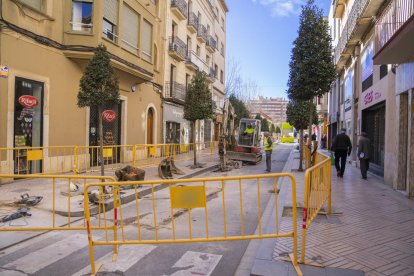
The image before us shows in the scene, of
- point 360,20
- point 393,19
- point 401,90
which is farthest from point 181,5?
point 401,90

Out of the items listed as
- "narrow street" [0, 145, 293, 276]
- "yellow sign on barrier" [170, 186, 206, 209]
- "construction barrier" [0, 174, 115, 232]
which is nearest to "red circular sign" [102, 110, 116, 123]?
"construction barrier" [0, 174, 115, 232]

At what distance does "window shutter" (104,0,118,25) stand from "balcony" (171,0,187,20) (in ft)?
29.8

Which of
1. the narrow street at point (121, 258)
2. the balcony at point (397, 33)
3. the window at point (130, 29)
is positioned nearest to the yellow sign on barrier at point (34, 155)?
the narrow street at point (121, 258)

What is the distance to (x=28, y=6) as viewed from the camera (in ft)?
36.5

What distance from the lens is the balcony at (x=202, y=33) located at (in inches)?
1203

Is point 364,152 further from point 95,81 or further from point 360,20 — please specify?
point 95,81

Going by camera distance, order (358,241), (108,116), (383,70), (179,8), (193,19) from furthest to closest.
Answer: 1. (193,19)
2. (179,8)
3. (108,116)
4. (383,70)
5. (358,241)

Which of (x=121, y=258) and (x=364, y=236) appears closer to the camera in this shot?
(x=121, y=258)

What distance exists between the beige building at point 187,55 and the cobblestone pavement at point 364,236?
15.1 meters

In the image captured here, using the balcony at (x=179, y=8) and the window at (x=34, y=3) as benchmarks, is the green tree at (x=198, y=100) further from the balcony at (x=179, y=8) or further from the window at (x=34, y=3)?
the balcony at (x=179, y=8)

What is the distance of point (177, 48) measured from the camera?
2458 cm

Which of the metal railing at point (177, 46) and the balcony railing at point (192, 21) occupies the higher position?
the balcony railing at point (192, 21)

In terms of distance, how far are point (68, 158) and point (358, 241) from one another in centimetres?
1051

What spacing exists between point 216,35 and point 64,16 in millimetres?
Answer: 26513
